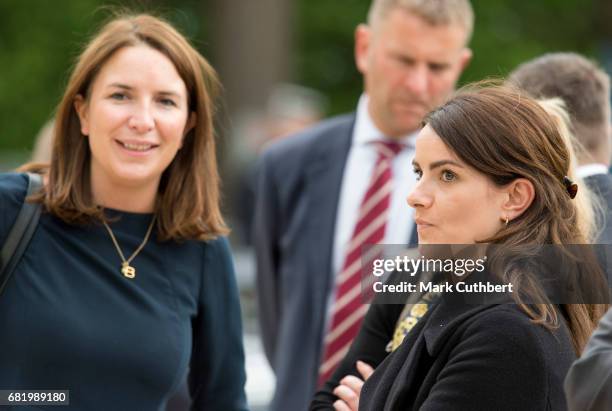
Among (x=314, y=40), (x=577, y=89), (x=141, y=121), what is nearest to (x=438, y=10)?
(x=577, y=89)

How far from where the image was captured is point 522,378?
264 centimetres

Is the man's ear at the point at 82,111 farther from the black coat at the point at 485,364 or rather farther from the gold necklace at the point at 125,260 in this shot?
the black coat at the point at 485,364

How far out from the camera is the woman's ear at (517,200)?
290 centimetres

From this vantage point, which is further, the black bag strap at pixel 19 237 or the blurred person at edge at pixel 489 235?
the black bag strap at pixel 19 237

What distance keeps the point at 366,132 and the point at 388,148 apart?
13cm

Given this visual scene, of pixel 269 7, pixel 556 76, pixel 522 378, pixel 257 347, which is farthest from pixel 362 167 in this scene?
pixel 269 7

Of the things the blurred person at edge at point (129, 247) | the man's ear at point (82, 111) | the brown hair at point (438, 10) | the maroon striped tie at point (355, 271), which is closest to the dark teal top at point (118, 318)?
the blurred person at edge at point (129, 247)

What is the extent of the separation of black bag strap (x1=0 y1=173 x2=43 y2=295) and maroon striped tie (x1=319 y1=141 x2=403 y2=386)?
1401mm

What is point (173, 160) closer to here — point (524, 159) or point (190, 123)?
point (190, 123)

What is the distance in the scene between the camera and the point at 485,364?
2.67 meters

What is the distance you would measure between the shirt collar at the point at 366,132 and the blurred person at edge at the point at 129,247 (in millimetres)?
927

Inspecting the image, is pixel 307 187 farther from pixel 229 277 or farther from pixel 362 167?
pixel 229 277

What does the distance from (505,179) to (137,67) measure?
1.36 meters

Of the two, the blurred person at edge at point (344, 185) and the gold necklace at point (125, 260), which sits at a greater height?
the blurred person at edge at point (344, 185)
